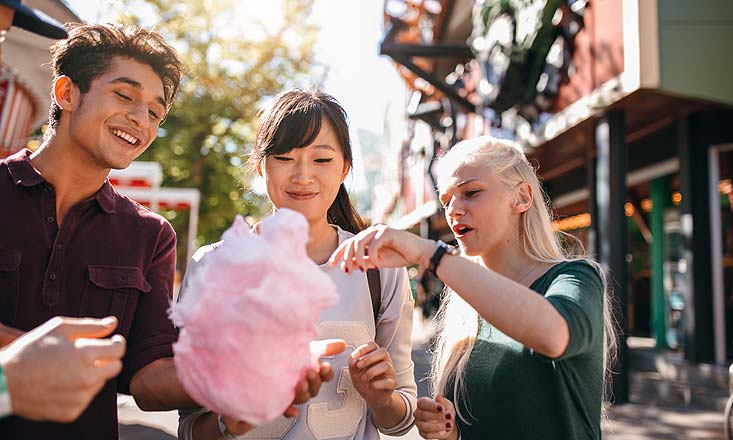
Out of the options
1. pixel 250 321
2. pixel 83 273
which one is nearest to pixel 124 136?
pixel 83 273

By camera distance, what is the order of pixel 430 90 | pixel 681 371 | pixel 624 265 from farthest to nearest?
pixel 430 90 < pixel 681 371 < pixel 624 265

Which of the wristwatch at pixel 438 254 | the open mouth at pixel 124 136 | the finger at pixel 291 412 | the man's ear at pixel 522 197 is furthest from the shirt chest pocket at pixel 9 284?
the man's ear at pixel 522 197

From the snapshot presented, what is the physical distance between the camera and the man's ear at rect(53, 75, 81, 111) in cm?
182

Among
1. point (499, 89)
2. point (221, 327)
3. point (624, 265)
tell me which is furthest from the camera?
point (499, 89)

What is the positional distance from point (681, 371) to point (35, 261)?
24.8 ft

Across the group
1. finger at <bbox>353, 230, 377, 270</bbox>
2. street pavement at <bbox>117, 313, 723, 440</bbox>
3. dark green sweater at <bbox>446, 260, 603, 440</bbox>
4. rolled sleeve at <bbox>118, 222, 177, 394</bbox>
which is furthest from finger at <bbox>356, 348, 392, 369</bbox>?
street pavement at <bbox>117, 313, 723, 440</bbox>

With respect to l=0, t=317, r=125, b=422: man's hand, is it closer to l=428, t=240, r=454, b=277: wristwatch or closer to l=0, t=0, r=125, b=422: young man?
l=0, t=0, r=125, b=422: young man

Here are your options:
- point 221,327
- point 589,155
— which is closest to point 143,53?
point 221,327

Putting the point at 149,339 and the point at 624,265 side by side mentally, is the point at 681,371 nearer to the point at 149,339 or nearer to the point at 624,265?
the point at 624,265

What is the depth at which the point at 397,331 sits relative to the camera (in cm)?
189

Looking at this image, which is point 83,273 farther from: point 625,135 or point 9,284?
point 625,135

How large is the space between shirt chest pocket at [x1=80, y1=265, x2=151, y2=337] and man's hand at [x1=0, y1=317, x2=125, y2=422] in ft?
2.07

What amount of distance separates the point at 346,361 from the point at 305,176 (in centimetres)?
57

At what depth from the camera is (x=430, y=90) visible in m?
15.1
